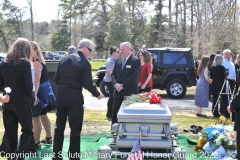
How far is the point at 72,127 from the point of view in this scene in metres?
5.23

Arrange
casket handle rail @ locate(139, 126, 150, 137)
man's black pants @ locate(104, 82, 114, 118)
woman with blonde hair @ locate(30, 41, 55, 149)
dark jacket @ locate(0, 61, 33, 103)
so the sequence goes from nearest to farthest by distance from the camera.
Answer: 1. dark jacket @ locate(0, 61, 33, 103)
2. casket handle rail @ locate(139, 126, 150, 137)
3. woman with blonde hair @ locate(30, 41, 55, 149)
4. man's black pants @ locate(104, 82, 114, 118)

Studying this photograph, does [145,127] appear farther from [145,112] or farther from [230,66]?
[230,66]

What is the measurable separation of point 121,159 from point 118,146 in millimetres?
294

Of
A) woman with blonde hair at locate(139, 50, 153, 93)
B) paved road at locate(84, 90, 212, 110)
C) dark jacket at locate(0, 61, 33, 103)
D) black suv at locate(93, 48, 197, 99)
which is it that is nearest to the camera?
dark jacket at locate(0, 61, 33, 103)

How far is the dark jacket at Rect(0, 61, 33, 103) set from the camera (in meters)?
4.92

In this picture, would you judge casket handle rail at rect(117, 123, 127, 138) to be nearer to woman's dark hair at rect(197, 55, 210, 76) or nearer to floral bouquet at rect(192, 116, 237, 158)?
floral bouquet at rect(192, 116, 237, 158)

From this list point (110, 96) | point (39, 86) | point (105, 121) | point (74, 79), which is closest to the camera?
point (74, 79)

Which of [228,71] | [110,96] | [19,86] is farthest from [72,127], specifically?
[228,71]

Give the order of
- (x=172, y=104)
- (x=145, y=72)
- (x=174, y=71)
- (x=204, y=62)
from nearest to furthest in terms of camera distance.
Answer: (x=145, y=72) → (x=204, y=62) → (x=172, y=104) → (x=174, y=71)

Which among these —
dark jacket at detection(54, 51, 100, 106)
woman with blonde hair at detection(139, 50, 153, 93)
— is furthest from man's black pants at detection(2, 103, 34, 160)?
woman with blonde hair at detection(139, 50, 153, 93)

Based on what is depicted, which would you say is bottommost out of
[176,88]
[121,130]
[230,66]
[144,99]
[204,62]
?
[176,88]

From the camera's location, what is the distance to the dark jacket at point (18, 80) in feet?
16.1

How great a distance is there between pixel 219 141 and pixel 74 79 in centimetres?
240

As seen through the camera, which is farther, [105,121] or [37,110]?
[105,121]
